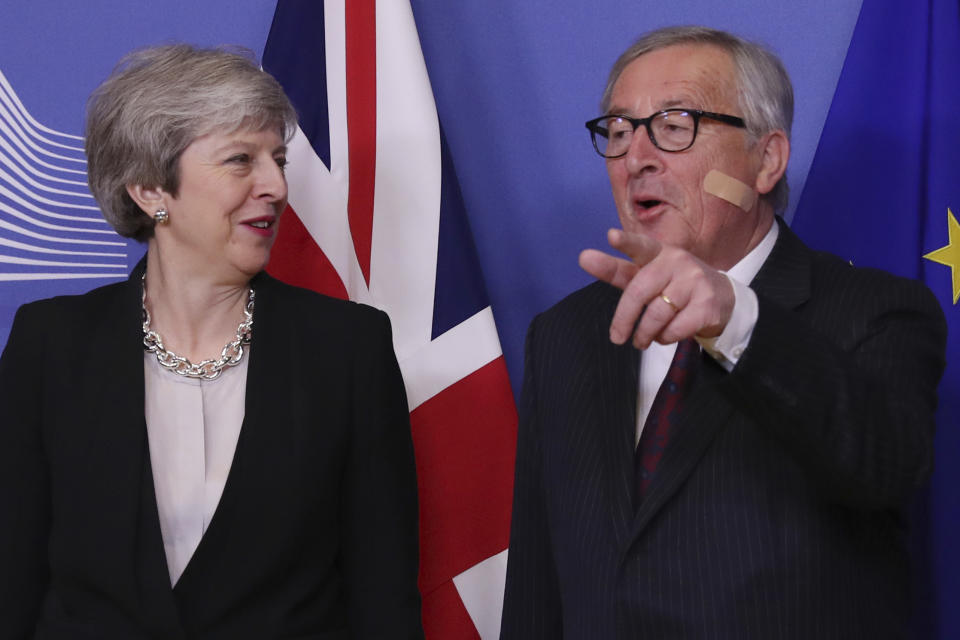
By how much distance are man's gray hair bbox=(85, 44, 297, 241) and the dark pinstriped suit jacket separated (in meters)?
0.79

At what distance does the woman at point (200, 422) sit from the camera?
71.2 inches

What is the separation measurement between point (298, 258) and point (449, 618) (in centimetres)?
81

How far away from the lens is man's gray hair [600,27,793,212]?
5.52 feet

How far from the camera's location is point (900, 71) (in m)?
2.25

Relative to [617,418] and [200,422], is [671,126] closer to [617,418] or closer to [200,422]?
[617,418]

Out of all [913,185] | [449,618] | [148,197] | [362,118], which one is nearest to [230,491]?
[148,197]

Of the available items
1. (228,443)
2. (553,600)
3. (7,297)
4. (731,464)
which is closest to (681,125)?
(731,464)

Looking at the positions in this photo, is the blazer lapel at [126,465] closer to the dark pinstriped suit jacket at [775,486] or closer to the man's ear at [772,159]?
the dark pinstriped suit jacket at [775,486]

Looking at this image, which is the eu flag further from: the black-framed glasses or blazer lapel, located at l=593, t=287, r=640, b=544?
blazer lapel, located at l=593, t=287, r=640, b=544

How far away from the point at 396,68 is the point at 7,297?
1086 mm

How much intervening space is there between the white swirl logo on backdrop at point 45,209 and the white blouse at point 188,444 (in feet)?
2.70

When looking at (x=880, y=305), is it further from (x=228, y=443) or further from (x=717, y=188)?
(x=228, y=443)

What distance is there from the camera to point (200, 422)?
74.0 inches

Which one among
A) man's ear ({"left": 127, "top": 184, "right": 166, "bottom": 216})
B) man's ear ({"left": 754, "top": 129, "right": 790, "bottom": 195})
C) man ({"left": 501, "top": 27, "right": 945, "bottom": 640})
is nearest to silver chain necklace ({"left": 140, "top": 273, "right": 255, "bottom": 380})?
man's ear ({"left": 127, "top": 184, "right": 166, "bottom": 216})
